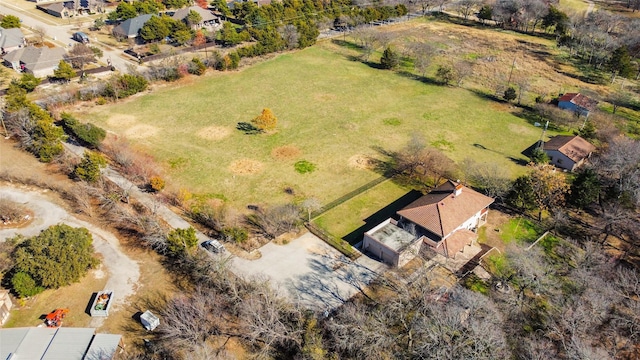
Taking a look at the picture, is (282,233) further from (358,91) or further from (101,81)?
(101,81)

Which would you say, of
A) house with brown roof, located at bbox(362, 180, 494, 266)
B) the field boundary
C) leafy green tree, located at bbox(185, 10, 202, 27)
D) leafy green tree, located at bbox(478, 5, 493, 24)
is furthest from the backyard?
leafy green tree, located at bbox(478, 5, 493, 24)

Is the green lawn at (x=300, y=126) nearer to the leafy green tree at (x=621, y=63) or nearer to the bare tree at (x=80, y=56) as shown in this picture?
the bare tree at (x=80, y=56)

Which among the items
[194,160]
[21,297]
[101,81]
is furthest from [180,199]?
[101,81]

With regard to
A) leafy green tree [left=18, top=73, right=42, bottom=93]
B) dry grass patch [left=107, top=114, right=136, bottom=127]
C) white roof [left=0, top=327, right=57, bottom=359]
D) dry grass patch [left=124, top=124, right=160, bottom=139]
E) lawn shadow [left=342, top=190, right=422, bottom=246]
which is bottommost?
lawn shadow [left=342, top=190, right=422, bottom=246]

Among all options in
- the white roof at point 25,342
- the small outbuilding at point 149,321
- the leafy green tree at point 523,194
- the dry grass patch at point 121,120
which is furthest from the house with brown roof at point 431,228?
the dry grass patch at point 121,120

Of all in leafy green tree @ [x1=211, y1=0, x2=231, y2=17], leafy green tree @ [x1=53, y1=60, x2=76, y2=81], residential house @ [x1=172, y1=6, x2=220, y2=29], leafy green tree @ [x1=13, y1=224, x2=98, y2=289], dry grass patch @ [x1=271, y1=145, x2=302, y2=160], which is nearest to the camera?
leafy green tree @ [x1=13, y1=224, x2=98, y2=289]

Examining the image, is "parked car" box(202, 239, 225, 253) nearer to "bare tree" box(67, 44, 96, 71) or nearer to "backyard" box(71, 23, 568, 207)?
"backyard" box(71, 23, 568, 207)
